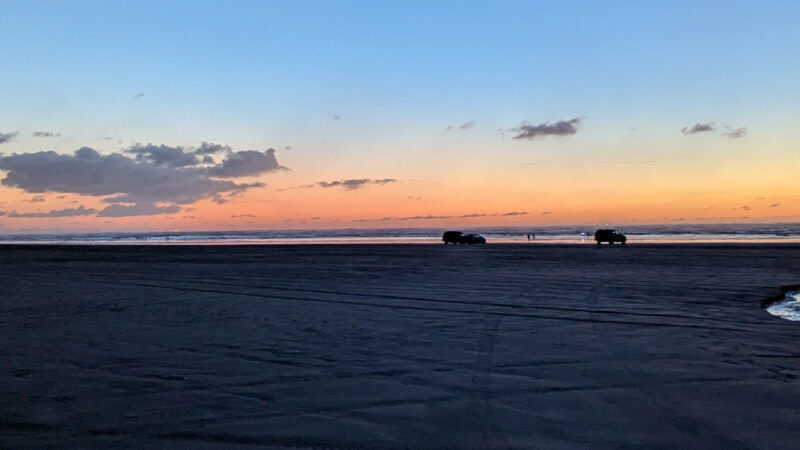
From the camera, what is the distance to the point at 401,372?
6.50 meters

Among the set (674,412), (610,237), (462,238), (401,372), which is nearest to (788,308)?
(674,412)

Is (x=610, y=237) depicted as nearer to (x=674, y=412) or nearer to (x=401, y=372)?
(x=401, y=372)

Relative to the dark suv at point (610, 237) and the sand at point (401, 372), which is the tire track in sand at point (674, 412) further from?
the dark suv at point (610, 237)

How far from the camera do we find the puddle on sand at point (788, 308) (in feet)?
34.8

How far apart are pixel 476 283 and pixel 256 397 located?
490 inches

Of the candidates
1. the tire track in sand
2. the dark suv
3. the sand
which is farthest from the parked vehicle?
the tire track in sand

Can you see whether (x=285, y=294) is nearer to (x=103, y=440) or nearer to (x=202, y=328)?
(x=202, y=328)

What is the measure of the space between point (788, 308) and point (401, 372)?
1058 cm

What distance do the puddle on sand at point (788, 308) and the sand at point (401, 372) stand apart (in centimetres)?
35

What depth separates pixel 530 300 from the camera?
13008 millimetres

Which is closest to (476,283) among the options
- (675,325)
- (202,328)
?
(675,325)

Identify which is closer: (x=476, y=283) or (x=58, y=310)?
(x=58, y=310)

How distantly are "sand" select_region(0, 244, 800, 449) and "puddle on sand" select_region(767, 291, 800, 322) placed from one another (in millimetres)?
352

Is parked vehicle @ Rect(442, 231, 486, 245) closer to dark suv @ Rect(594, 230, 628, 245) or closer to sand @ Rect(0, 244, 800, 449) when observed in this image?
dark suv @ Rect(594, 230, 628, 245)
